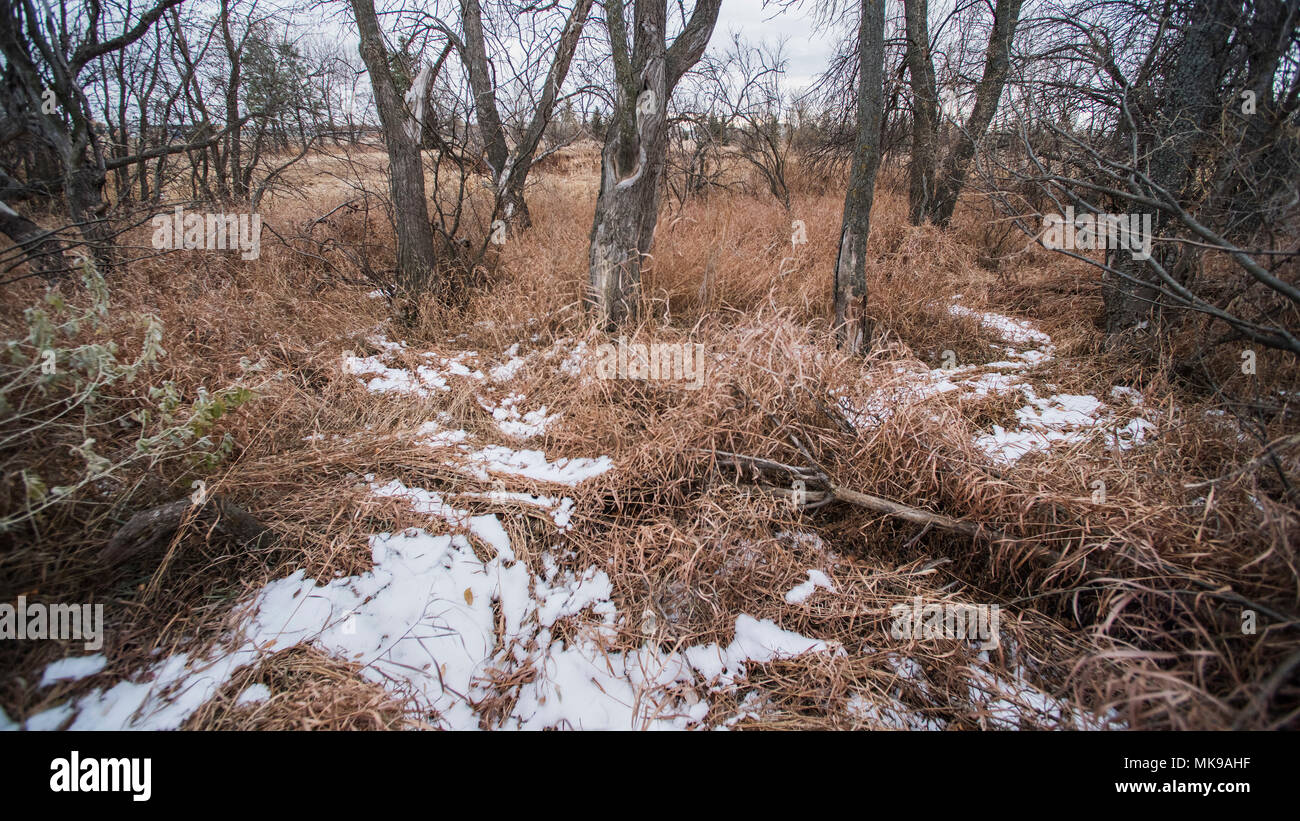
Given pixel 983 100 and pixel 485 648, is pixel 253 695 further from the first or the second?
pixel 983 100

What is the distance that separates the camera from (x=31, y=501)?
1641 mm

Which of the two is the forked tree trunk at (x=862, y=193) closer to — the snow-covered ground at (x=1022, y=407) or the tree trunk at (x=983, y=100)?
the snow-covered ground at (x=1022, y=407)

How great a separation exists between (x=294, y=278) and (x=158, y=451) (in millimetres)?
3352

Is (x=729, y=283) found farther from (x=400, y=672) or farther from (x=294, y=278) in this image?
(x=294, y=278)

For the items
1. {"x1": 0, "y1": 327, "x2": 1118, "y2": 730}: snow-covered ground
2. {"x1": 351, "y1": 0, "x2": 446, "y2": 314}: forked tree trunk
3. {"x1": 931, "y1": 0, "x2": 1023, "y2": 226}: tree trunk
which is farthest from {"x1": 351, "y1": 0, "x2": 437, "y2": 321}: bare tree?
{"x1": 931, "y1": 0, "x2": 1023, "y2": 226}: tree trunk

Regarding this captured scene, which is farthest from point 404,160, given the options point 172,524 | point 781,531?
point 781,531
